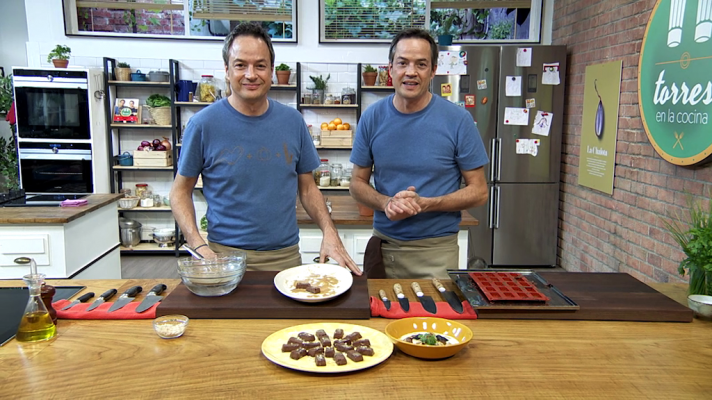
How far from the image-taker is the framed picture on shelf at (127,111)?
18.7 ft

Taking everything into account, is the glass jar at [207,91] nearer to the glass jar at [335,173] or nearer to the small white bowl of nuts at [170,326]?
the glass jar at [335,173]

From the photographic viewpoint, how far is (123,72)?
18.3 ft

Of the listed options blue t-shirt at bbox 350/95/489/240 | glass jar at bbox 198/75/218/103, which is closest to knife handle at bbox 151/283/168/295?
blue t-shirt at bbox 350/95/489/240

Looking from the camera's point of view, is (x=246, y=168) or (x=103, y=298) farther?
(x=246, y=168)

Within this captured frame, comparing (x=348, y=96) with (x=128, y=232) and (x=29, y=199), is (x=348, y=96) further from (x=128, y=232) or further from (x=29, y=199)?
(x=29, y=199)

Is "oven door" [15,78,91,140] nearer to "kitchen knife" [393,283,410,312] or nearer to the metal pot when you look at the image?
the metal pot

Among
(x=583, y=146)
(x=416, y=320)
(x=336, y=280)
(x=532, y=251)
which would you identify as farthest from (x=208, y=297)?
(x=532, y=251)

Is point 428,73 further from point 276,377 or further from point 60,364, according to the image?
point 60,364

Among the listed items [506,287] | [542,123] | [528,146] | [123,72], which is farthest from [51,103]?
[506,287]

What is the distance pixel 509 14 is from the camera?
229 inches

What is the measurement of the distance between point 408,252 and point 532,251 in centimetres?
339

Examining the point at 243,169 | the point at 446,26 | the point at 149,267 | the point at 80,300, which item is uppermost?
the point at 446,26

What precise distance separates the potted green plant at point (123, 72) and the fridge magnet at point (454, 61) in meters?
3.09

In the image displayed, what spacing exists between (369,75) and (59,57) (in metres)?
2.99
